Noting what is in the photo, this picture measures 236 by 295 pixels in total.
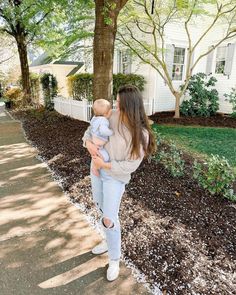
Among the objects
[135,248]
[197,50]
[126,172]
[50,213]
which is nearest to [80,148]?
[50,213]

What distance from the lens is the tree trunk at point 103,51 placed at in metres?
4.62

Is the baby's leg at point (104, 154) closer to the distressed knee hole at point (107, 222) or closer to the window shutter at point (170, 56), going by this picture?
the distressed knee hole at point (107, 222)

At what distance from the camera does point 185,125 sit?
9.02 m

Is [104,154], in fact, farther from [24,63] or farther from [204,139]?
[24,63]

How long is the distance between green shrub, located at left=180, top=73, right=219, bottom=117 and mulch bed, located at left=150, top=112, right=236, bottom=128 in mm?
466

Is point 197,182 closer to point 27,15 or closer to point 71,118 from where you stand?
point 71,118

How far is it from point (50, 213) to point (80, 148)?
102 inches

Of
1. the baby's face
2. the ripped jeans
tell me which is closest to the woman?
the ripped jeans

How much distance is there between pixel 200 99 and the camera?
1048 centimetres

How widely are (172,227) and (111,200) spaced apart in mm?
1240

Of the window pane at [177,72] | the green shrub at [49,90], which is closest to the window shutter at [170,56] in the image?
the window pane at [177,72]

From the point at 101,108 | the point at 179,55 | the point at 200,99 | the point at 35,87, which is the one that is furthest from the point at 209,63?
the point at 35,87

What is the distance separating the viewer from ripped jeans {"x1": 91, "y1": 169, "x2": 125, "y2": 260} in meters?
2.08

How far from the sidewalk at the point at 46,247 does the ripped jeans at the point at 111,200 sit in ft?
1.03
